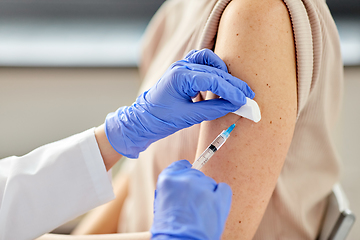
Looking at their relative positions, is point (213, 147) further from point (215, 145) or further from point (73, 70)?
point (73, 70)

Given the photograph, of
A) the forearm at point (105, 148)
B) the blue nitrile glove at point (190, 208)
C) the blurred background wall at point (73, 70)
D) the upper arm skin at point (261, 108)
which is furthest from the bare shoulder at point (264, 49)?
the blurred background wall at point (73, 70)

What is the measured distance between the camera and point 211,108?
2.21ft

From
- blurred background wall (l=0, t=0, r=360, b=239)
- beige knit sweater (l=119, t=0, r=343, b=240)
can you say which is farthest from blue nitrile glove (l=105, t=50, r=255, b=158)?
blurred background wall (l=0, t=0, r=360, b=239)

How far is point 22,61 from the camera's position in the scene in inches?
73.5

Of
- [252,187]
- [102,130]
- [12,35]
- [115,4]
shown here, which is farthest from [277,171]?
[12,35]

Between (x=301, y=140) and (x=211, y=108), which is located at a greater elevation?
(x=211, y=108)

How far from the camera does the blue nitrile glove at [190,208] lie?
57 centimetres

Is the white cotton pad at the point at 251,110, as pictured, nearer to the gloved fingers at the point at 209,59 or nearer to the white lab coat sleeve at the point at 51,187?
the gloved fingers at the point at 209,59

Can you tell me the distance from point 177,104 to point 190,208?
0.24 m

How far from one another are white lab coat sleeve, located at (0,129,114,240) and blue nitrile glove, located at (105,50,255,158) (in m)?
0.10

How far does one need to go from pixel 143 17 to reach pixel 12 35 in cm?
87

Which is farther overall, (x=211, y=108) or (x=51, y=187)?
(x=51, y=187)

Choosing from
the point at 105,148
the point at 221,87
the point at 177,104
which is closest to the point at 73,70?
the point at 105,148

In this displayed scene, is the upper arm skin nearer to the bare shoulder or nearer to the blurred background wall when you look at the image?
the bare shoulder
